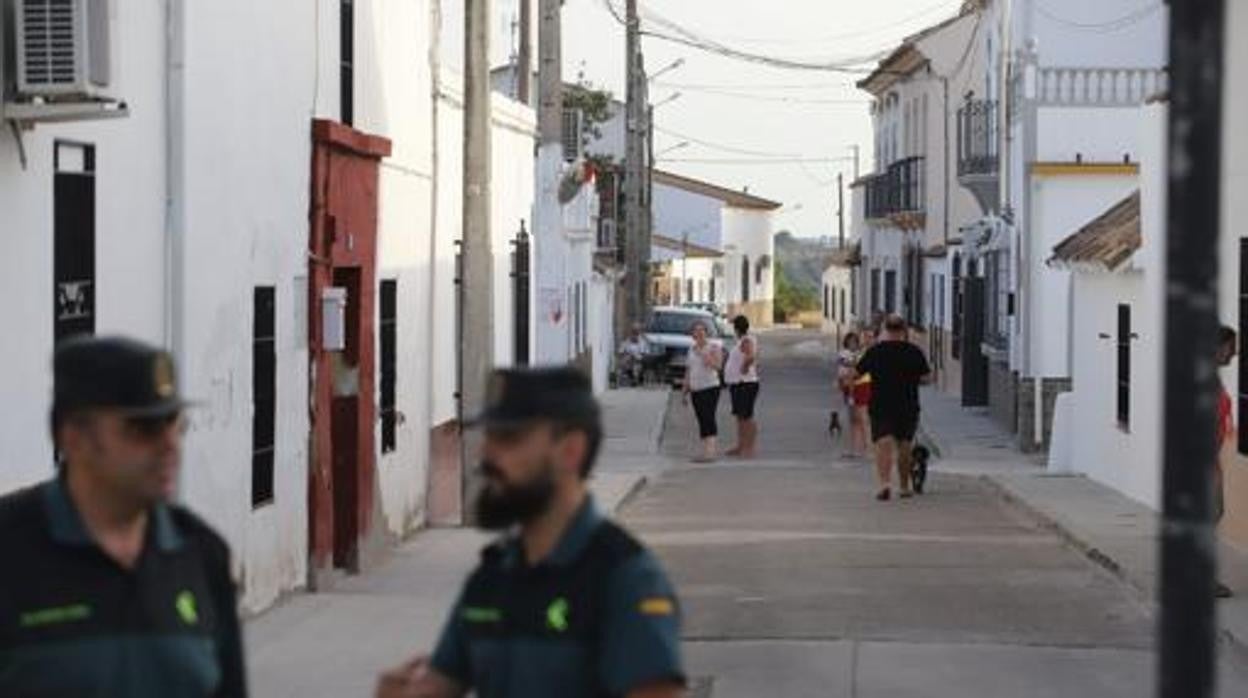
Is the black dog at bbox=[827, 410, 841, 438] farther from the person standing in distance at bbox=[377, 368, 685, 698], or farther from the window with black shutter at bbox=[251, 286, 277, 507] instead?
the person standing in distance at bbox=[377, 368, 685, 698]

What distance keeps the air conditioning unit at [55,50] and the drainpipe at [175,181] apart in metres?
2.85

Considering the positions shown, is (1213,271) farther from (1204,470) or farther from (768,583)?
(768,583)

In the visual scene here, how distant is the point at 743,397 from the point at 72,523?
86.8 ft

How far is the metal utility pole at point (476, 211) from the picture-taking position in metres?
20.7

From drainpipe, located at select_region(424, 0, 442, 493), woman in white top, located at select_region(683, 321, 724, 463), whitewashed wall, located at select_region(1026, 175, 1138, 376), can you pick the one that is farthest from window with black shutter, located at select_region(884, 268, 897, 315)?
drainpipe, located at select_region(424, 0, 442, 493)

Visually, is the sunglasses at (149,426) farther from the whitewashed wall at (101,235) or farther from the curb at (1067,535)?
the curb at (1067,535)

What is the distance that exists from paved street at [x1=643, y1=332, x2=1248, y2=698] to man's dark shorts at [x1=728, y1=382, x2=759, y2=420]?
3219 mm

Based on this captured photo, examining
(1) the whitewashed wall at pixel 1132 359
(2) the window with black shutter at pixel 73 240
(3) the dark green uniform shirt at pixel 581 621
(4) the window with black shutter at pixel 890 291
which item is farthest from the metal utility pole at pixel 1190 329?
(4) the window with black shutter at pixel 890 291

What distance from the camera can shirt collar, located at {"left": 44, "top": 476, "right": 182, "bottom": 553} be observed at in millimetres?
4805

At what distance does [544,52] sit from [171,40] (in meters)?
21.5

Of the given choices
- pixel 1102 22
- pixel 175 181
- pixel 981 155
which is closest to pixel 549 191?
pixel 981 155

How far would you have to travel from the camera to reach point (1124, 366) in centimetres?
2544

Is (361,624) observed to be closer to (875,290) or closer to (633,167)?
(633,167)

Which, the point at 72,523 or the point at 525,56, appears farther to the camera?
the point at 525,56
